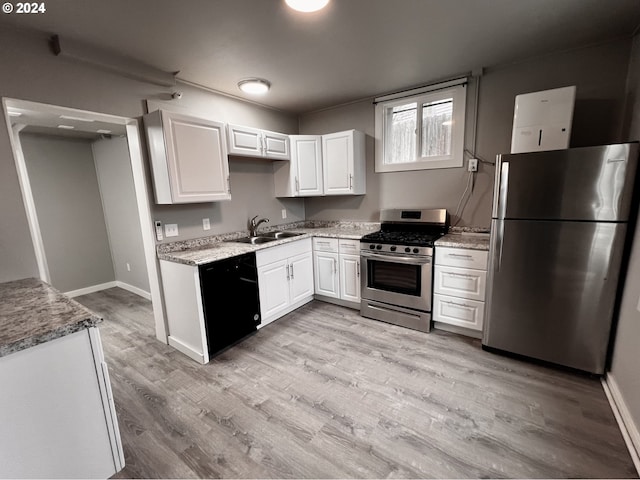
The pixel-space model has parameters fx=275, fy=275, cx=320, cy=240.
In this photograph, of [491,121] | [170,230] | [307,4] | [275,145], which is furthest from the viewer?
[275,145]

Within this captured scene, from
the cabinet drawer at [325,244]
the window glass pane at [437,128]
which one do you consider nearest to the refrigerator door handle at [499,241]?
the window glass pane at [437,128]

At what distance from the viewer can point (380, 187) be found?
11.8 feet

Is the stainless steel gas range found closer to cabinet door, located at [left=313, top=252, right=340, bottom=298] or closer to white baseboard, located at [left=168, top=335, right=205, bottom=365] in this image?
cabinet door, located at [left=313, top=252, right=340, bottom=298]

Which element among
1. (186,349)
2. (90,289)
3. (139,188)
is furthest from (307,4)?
(90,289)

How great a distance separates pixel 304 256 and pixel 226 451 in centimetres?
215

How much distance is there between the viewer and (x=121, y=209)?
4.12 metres

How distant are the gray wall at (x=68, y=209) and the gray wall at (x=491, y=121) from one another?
353 centimetres

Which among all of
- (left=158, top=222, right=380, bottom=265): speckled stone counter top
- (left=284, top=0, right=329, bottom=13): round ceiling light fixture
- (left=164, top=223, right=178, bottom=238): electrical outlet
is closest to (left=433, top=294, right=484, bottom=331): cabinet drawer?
(left=158, top=222, right=380, bottom=265): speckled stone counter top

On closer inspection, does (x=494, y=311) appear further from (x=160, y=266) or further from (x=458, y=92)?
(x=160, y=266)

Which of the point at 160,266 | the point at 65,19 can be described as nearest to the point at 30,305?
the point at 160,266

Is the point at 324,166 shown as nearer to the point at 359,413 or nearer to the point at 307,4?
the point at 307,4

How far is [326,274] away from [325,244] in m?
0.39

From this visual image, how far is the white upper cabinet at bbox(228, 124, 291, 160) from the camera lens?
2.89m

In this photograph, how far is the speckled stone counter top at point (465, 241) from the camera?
249 cm
